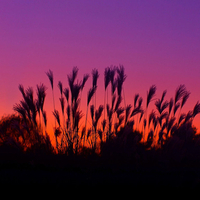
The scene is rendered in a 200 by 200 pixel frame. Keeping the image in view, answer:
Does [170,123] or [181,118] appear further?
[181,118]

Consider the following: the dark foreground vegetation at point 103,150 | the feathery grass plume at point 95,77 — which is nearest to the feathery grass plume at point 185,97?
the dark foreground vegetation at point 103,150

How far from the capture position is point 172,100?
6.13 metres

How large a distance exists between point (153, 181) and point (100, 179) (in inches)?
33.1

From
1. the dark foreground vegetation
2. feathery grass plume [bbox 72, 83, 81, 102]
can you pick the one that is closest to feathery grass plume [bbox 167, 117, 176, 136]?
the dark foreground vegetation

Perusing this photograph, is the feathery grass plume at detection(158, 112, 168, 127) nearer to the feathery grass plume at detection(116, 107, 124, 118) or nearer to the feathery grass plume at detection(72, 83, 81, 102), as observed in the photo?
the feathery grass plume at detection(116, 107, 124, 118)

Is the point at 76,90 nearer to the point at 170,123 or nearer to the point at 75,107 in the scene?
the point at 75,107

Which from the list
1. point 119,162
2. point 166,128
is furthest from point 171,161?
point 119,162

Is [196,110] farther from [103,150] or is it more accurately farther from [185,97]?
[103,150]

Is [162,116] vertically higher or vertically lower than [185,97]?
lower

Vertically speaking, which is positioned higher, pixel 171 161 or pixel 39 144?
pixel 39 144

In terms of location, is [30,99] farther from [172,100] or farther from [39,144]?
[172,100]

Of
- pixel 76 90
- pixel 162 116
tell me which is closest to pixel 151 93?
pixel 162 116

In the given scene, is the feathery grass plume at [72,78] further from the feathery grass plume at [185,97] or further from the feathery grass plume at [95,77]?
the feathery grass plume at [185,97]

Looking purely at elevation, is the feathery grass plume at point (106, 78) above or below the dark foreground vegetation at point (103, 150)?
above
